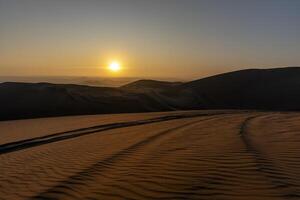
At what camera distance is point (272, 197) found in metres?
5.91

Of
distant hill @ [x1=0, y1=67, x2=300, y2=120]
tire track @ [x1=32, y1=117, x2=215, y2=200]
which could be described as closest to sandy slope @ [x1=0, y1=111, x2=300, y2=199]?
tire track @ [x1=32, y1=117, x2=215, y2=200]

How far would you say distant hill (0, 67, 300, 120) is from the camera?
30.9 meters

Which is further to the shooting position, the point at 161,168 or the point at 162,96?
the point at 162,96

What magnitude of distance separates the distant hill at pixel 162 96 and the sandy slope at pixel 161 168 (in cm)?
1825

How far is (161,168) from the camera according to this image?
7941mm

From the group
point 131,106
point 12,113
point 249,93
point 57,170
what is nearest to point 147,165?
point 57,170

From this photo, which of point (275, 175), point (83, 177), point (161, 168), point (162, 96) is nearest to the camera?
point (275, 175)

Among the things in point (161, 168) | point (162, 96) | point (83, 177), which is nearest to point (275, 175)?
point (161, 168)

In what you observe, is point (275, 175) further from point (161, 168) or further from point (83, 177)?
point (83, 177)

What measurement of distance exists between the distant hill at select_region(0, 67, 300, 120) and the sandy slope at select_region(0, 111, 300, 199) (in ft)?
59.9

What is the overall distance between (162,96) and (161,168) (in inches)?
1171

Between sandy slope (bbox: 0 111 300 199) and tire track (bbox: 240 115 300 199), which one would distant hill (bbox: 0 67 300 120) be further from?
tire track (bbox: 240 115 300 199)

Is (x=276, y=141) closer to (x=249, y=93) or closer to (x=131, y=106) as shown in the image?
(x=131, y=106)

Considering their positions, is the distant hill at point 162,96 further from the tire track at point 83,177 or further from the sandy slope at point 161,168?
the tire track at point 83,177
